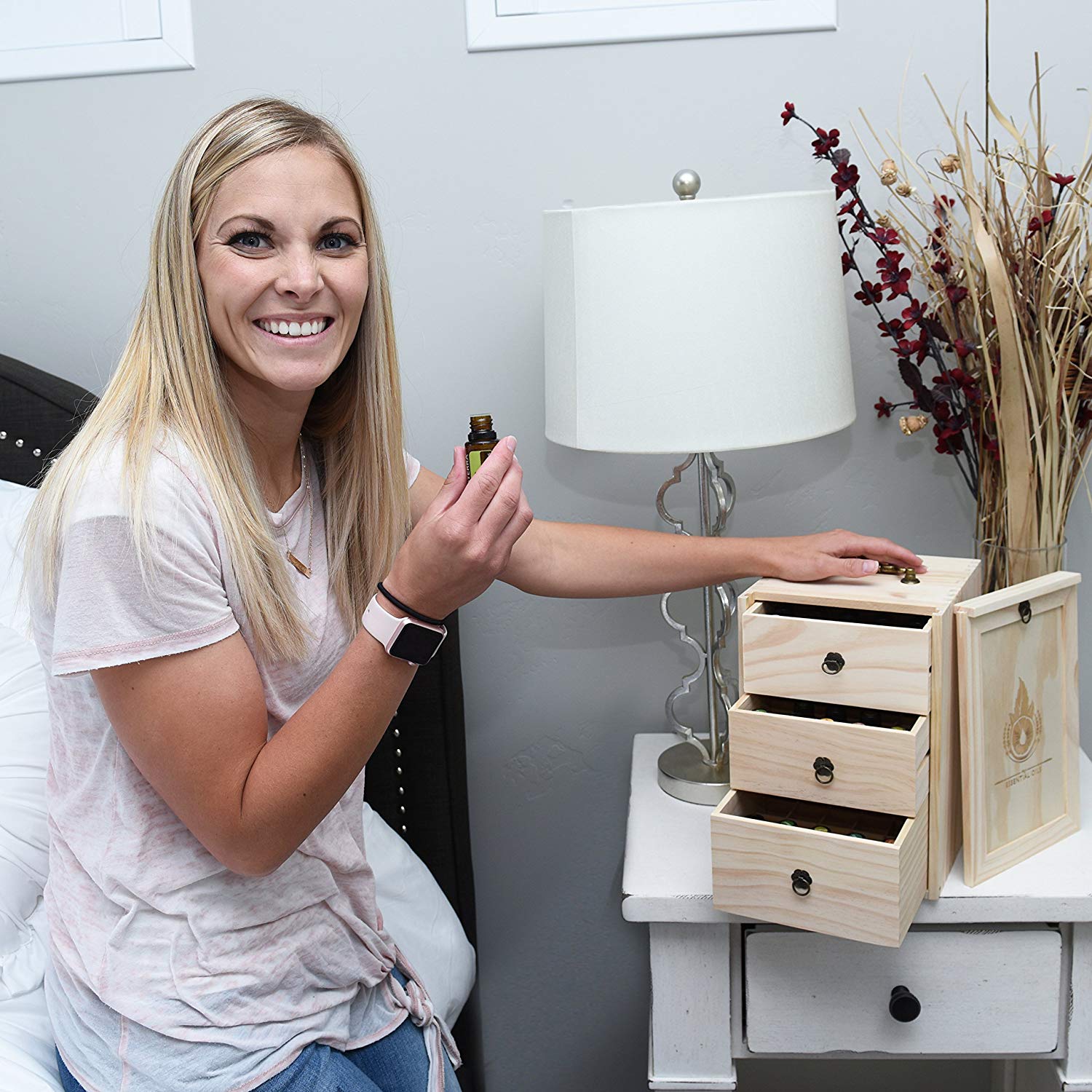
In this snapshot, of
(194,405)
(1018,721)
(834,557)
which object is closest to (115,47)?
(194,405)

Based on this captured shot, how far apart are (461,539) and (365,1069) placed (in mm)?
553

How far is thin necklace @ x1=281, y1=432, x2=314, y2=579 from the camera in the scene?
3.48 feet

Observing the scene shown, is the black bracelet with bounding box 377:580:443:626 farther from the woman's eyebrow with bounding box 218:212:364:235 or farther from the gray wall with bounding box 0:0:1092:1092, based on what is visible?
the gray wall with bounding box 0:0:1092:1092

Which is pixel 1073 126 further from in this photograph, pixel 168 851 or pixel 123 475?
pixel 168 851

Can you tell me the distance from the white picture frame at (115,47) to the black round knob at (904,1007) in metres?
1.35

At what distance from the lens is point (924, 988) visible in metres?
1.14

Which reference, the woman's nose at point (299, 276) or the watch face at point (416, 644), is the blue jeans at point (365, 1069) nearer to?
the watch face at point (416, 644)

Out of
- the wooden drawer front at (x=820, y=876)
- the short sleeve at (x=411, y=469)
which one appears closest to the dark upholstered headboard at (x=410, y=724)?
the short sleeve at (x=411, y=469)

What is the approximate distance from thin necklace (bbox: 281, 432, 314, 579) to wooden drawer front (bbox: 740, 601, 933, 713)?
407mm

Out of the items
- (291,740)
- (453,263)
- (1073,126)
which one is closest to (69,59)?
(453,263)

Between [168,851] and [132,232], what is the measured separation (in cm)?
90

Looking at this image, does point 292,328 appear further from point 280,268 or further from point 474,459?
point 474,459

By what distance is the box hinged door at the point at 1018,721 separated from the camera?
106 cm

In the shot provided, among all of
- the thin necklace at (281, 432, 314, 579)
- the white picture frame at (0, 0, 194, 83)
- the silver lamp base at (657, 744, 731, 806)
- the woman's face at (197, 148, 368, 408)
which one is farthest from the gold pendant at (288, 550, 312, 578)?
the white picture frame at (0, 0, 194, 83)
